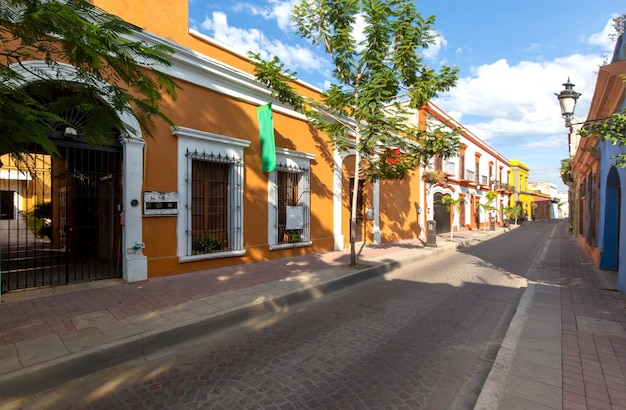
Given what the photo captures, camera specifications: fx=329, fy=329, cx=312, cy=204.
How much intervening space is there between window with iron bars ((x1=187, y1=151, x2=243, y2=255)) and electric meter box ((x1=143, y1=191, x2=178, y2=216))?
556mm

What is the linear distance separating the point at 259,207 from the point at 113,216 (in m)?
3.38

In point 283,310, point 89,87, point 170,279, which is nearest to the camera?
point 89,87

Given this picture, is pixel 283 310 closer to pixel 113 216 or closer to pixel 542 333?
pixel 542 333

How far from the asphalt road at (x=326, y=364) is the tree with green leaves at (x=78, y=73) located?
7.44 feet

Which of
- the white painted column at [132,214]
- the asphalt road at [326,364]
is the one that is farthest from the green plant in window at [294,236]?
the white painted column at [132,214]

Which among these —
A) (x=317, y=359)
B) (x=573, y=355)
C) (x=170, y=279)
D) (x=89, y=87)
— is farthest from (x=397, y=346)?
(x=170, y=279)

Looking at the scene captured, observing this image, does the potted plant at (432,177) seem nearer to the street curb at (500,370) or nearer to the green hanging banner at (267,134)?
the green hanging banner at (267,134)

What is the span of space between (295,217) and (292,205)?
18.0 inches

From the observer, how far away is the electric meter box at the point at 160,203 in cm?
662

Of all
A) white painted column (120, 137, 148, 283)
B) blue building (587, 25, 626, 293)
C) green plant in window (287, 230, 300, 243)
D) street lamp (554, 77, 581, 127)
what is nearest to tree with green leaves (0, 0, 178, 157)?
white painted column (120, 137, 148, 283)

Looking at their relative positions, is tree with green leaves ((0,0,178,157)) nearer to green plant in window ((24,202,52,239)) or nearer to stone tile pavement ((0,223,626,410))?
stone tile pavement ((0,223,626,410))

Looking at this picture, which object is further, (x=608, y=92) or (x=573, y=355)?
(x=608, y=92)

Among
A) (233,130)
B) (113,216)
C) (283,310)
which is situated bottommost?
(283,310)

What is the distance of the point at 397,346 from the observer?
402 cm
